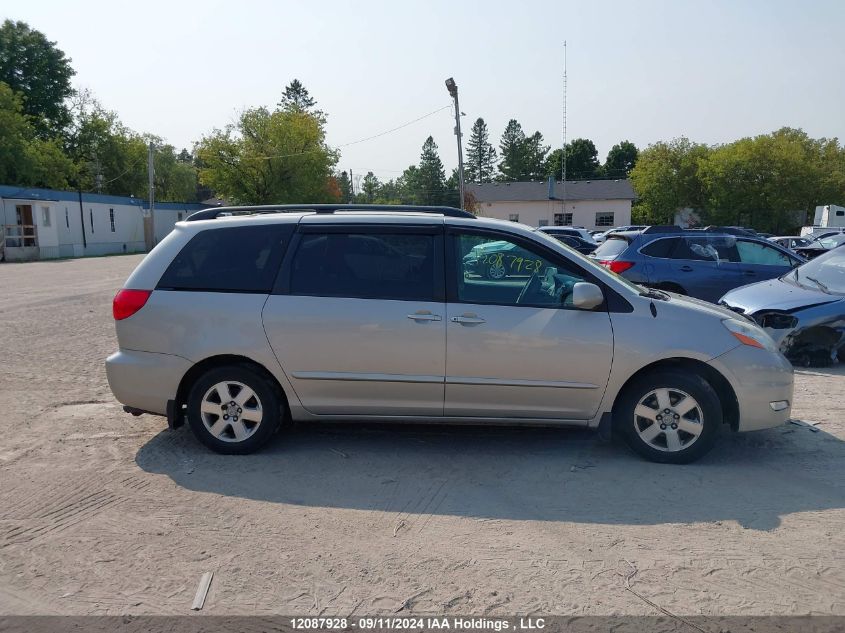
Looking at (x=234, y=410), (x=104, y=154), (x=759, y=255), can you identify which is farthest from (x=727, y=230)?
(x=104, y=154)

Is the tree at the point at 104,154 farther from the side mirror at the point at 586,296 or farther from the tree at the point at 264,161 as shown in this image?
the side mirror at the point at 586,296

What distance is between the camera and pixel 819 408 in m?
6.30

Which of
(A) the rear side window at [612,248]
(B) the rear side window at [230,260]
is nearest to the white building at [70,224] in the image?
(A) the rear side window at [612,248]

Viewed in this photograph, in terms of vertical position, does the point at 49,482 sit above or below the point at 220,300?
below

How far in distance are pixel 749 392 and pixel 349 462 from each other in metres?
2.98

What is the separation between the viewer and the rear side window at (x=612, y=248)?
11695mm

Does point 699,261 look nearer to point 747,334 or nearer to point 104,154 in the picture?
point 747,334

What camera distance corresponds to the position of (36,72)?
6075 centimetres

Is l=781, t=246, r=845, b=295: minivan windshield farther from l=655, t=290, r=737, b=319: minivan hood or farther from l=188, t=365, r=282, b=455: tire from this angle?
l=188, t=365, r=282, b=455: tire

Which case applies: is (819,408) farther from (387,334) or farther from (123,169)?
(123,169)

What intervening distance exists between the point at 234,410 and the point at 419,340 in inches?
59.8

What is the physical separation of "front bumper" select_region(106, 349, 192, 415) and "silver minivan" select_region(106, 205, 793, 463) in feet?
0.04

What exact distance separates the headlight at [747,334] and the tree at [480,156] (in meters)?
111

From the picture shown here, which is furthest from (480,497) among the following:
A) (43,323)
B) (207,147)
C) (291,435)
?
(207,147)
